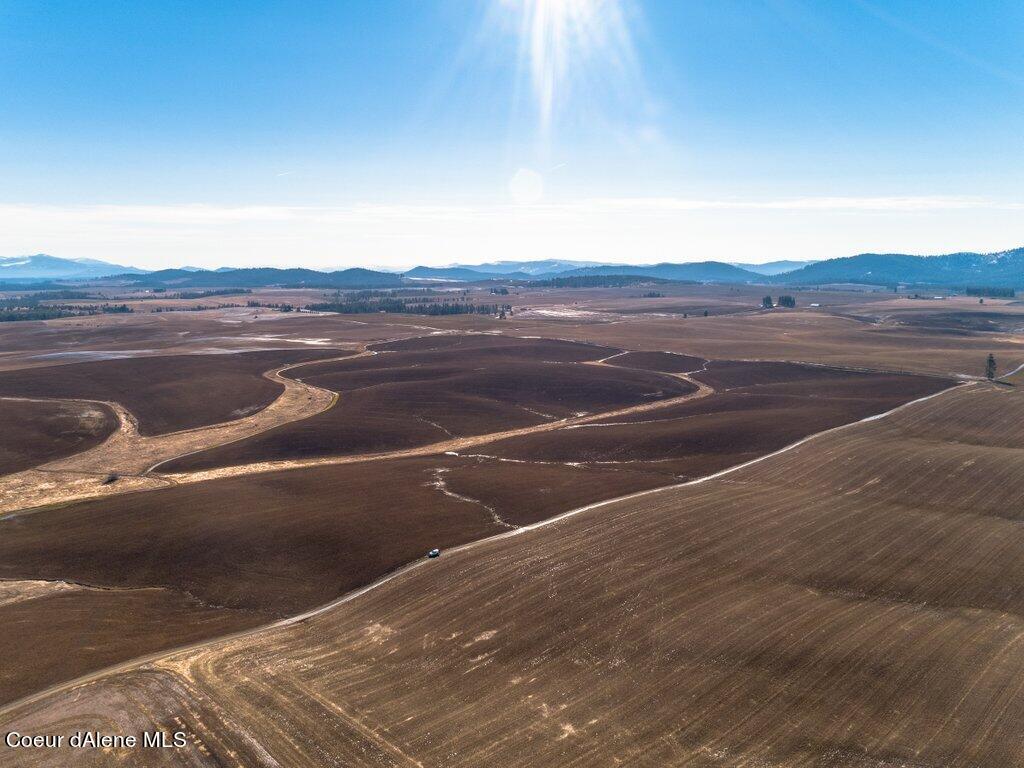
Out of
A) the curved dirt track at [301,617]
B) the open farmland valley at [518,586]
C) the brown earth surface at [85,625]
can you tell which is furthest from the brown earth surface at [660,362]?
the brown earth surface at [85,625]

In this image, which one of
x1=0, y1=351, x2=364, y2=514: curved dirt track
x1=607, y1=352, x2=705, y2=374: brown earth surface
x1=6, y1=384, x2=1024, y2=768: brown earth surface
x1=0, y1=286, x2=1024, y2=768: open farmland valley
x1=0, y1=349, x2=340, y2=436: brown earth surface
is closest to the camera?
x1=6, y1=384, x2=1024, y2=768: brown earth surface

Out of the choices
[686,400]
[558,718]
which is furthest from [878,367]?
[558,718]

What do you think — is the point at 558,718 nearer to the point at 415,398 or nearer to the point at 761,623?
the point at 761,623

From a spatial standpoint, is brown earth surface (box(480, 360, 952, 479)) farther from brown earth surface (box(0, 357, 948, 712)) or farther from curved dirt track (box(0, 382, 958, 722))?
curved dirt track (box(0, 382, 958, 722))

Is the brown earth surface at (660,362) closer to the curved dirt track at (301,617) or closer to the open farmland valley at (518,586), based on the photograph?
the open farmland valley at (518,586)

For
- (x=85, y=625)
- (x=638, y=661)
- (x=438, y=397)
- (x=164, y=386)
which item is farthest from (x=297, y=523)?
(x=164, y=386)

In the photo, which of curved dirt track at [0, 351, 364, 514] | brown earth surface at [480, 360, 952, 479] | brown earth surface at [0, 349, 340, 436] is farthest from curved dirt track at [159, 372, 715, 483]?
brown earth surface at [0, 349, 340, 436]

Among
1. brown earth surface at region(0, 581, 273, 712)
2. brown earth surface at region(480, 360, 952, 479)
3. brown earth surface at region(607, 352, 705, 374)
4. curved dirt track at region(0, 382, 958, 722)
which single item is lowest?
brown earth surface at region(0, 581, 273, 712)
